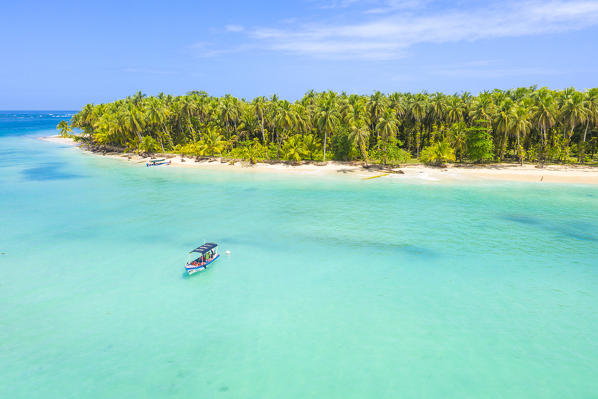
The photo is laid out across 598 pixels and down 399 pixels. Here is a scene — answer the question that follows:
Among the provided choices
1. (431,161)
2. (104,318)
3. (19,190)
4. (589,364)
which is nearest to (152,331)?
(104,318)

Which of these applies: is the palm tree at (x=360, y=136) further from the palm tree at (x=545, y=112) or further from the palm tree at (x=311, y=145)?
the palm tree at (x=545, y=112)

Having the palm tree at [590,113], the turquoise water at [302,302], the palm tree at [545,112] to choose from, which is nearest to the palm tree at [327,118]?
the turquoise water at [302,302]

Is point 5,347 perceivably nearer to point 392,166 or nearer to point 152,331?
point 152,331

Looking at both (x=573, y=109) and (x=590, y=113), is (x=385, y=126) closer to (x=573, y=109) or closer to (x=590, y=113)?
(x=573, y=109)

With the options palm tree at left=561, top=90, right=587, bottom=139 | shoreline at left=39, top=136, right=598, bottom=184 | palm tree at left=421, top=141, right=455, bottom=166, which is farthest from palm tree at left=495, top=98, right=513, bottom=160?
palm tree at left=421, top=141, right=455, bottom=166

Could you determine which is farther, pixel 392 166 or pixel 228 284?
pixel 392 166

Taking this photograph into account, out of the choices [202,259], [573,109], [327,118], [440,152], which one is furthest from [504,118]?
[202,259]
